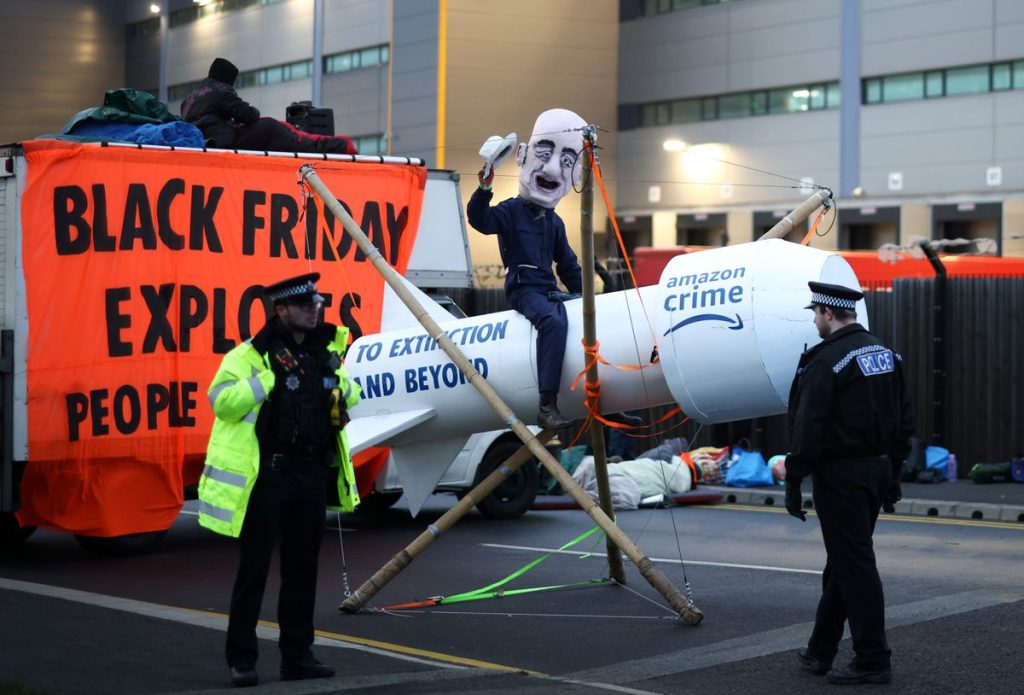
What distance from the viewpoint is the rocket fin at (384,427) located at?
34.5 ft

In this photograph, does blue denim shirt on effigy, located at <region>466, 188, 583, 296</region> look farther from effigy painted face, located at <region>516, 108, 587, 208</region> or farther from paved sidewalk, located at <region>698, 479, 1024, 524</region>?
paved sidewalk, located at <region>698, 479, 1024, 524</region>

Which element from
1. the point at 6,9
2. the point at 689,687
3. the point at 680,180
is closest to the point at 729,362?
the point at 689,687

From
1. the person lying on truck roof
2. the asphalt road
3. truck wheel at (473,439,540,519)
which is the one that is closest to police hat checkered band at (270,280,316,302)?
the asphalt road

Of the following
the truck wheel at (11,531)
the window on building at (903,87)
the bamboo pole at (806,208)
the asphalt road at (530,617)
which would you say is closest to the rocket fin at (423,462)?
the asphalt road at (530,617)

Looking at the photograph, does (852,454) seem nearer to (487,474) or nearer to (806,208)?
(806,208)

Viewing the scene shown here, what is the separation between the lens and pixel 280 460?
7934mm

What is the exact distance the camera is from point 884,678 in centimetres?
774

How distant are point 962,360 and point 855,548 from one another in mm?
12932

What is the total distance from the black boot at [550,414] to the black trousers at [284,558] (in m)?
2.02

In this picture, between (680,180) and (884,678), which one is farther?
(680,180)

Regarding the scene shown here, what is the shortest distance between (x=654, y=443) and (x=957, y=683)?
14122mm

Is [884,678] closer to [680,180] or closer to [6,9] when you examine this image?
[6,9]

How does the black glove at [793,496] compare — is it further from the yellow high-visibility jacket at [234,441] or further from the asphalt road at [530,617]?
the yellow high-visibility jacket at [234,441]

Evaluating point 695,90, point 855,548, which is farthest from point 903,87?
point 855,548
